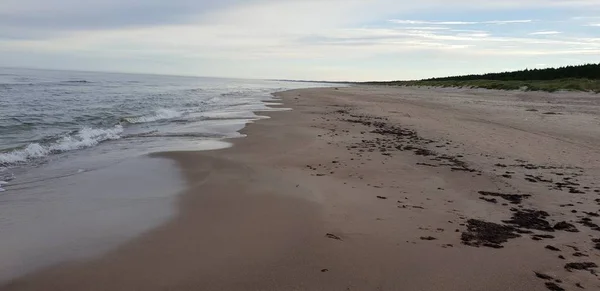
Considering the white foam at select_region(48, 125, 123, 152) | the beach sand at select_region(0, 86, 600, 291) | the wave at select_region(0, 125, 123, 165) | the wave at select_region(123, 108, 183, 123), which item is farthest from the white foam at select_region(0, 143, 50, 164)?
the wave at select_region(123, 108, 183, 123)

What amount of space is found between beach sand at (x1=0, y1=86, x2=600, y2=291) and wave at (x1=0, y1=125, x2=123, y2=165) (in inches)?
114

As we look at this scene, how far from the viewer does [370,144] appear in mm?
10148

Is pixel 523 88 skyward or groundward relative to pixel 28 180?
skyward

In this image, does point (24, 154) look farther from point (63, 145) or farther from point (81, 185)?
point (81, 185)

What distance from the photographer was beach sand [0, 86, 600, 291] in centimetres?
336

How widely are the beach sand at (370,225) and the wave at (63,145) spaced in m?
2.90

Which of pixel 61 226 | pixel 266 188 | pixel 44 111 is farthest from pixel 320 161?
pixel 44 111

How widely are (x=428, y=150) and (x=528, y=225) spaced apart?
15.4 feet

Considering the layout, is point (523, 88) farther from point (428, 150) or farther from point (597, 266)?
point (597, 266)

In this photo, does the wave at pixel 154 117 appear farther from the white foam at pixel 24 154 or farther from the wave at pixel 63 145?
the white foam at pixel 24 154

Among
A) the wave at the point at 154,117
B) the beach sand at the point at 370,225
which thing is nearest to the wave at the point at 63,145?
the wave at the point at 154,117

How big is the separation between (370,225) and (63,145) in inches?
331

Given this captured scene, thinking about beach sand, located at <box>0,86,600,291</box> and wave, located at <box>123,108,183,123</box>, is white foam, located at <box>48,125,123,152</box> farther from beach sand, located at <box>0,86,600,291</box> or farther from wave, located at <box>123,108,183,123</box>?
beach sand, located at <box>0,86,600,291</box>

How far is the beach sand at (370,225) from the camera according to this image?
3355mm
